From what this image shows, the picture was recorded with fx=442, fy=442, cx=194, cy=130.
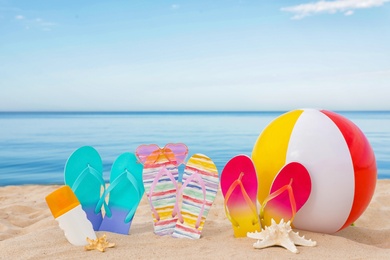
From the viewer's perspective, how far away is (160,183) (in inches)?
151

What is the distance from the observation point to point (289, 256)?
325 centimetres

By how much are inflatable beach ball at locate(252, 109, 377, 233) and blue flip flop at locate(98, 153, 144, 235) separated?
1084 mm

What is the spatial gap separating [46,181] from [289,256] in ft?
22.2

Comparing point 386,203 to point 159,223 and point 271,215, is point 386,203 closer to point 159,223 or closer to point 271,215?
point 271,215

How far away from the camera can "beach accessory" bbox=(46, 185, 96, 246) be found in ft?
11.7

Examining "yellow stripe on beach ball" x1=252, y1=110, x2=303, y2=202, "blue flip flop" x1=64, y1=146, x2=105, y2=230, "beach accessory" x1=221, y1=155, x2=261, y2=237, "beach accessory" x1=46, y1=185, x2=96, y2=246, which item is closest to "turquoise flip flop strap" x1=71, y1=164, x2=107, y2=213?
"blue flip flop" x1=64, y1=146, x2=105, y2=230

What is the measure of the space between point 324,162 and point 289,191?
1.26ft

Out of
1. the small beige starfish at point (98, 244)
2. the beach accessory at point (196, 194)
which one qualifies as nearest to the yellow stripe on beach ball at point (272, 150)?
the beach accessory at point (196, 194)

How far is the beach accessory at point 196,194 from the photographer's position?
12.3 ft

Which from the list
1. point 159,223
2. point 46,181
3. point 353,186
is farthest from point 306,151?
point 46,181

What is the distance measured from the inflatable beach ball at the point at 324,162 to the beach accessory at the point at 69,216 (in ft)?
5.03

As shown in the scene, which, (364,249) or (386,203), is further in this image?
(386,203)

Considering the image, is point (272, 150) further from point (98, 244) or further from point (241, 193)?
point (98, 244)

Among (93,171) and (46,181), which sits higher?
(93,171)
